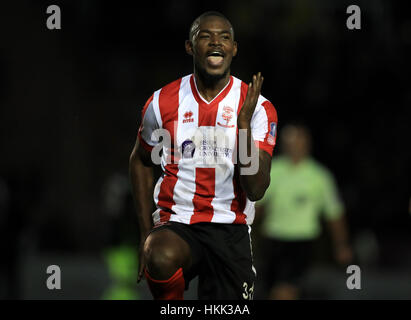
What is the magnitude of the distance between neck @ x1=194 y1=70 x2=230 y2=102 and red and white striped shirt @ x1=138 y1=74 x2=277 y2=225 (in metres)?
0.03

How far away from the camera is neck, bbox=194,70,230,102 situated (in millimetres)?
4398

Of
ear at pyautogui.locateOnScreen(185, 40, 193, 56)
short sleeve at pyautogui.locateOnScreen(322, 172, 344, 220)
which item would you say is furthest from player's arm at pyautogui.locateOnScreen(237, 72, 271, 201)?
short sleeve at pyautogui.locateOnScreen(322, 172, 344, 220)

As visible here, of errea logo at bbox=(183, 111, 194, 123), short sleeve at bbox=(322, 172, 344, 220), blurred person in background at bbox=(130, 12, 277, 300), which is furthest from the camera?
short sleeve at bbox=(322, 172, 344, 220)

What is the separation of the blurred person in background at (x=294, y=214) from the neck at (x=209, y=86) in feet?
11.2

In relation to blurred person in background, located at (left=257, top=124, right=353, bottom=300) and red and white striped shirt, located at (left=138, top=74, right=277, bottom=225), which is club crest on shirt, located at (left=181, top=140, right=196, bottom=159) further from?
blurred person in background, located at (left=257, top=124, right=353, bottom=300)

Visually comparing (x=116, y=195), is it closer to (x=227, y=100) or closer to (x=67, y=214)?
(x=67, y=214)

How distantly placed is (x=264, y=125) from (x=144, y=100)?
32.8ft

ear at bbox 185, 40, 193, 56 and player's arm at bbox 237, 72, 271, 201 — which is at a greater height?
ear at bbox 185, 40, 193, 56

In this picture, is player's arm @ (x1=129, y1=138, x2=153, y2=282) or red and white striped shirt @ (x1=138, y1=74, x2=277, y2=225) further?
player's arm @ (x1=129, y1=138, x2=153, y2=282)

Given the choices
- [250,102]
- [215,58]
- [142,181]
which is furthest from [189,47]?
[142,181]

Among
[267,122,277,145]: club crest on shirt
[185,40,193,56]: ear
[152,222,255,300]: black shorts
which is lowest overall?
[152,222,255,300]: black shorts

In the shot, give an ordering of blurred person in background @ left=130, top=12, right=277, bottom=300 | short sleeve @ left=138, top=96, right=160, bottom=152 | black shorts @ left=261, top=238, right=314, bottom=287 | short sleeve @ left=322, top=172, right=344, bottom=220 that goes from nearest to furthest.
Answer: blurred person in background @ left=130, top=12, right=277, bottom=300 < short sleeve @ left=138, top=96, right=160, bottom=152 < black shorts @ left=261, top=238, right=314, bottom=287 < short sleeve @ left=322, top=172, right=344, bottom=220

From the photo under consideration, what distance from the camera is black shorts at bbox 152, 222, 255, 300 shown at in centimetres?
427
